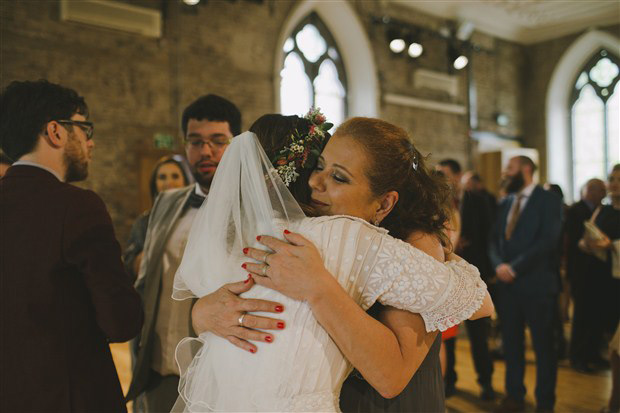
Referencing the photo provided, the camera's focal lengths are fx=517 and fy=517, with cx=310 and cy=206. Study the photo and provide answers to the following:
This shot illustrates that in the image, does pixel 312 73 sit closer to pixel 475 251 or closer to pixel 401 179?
pixel 475 251

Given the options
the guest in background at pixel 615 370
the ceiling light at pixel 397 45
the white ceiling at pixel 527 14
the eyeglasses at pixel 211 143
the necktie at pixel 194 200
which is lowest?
the guest in background at pixel 615 370

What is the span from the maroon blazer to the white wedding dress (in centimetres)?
51

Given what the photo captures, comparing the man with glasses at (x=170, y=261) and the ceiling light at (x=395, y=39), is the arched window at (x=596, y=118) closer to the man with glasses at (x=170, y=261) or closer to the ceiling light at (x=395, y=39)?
the ceiling light at (x=395, y=39)

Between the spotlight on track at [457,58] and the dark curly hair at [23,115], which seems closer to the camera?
the dark curly hair at [23,115]

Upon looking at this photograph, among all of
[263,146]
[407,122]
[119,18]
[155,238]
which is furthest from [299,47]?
[263,146]

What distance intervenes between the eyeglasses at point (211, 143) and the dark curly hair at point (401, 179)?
114 centimetres

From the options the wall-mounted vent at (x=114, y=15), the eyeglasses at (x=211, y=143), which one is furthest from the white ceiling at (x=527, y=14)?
the eyeglasses at (x=211, y=143)

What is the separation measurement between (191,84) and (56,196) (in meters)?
6.19

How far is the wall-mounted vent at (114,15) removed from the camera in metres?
6.48

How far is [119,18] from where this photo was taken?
270 inches

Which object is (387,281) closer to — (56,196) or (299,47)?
(56,196)

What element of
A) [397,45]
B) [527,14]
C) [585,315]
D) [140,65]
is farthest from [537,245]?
[527,14]

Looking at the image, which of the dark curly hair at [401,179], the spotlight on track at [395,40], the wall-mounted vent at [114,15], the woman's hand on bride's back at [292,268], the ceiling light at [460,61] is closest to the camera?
the woman's hand on bride's back at [292,268]

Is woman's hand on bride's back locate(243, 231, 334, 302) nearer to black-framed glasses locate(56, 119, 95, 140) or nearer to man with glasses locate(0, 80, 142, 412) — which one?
man with glasses locate(0, 80, 142, 412)
